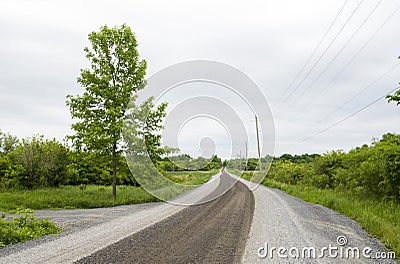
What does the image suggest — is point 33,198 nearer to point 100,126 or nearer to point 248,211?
point 100,126

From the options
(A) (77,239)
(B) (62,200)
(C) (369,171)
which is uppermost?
(C) (369,171)

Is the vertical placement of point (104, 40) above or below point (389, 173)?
above

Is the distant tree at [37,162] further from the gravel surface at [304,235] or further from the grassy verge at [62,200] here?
the gravel surface at [304,235]

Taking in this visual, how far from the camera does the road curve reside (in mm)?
6164

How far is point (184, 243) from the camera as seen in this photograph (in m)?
7.30

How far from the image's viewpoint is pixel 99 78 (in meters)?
17.3

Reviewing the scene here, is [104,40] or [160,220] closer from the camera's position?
[160,220]

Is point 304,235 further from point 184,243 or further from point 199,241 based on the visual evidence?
point 184,243

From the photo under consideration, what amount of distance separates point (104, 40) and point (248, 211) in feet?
37.5


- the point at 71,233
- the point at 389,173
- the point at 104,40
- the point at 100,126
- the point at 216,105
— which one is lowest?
the point at 71,233

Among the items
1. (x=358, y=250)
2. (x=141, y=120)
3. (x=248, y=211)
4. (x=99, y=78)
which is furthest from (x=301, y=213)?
(x=99, y=78)

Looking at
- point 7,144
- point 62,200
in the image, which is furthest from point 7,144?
point 62,200

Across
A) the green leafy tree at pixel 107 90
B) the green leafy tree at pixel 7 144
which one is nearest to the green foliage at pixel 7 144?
the green leafy tree at pixel 7 144

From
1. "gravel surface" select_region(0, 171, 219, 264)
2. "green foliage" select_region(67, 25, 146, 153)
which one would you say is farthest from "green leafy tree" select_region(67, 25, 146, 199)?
"gravel surface" select_region(0, 171, 219, 264)
